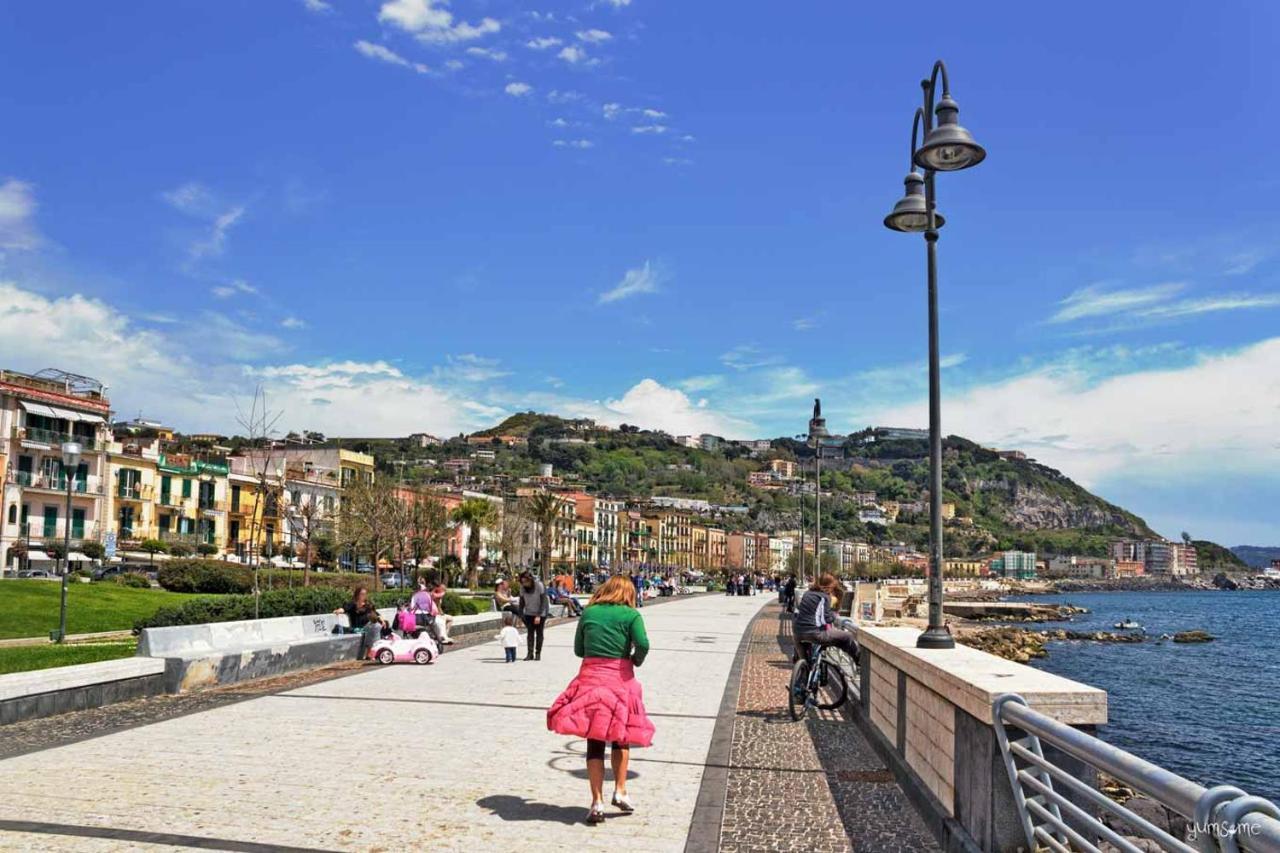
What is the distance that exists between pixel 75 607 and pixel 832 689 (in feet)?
66.3

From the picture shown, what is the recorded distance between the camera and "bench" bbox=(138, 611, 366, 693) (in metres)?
12.0

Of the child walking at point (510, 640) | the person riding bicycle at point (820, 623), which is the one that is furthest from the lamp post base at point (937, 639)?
the child walking at point (510, 640)

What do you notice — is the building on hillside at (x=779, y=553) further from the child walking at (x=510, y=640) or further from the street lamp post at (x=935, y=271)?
the street lamp post at (x=935, y=271)

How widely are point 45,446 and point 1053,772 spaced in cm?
5238

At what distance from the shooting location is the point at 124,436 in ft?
213

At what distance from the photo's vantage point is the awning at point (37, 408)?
47.3 metres

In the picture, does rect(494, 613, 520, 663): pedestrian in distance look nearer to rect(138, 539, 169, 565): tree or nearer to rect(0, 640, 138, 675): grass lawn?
rect(0, 640, 138, 675): grass lawn

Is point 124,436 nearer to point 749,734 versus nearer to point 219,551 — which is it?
point 219,551

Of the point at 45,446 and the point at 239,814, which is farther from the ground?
the point at 45,446

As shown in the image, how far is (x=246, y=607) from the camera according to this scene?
1602 centimetres

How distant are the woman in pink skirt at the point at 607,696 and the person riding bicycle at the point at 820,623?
420 centimetres

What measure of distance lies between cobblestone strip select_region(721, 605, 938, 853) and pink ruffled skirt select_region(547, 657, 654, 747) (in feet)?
2.75

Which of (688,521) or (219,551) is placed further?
(688,521)

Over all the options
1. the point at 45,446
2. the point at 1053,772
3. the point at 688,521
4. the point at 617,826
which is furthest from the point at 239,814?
the point at 688,521
